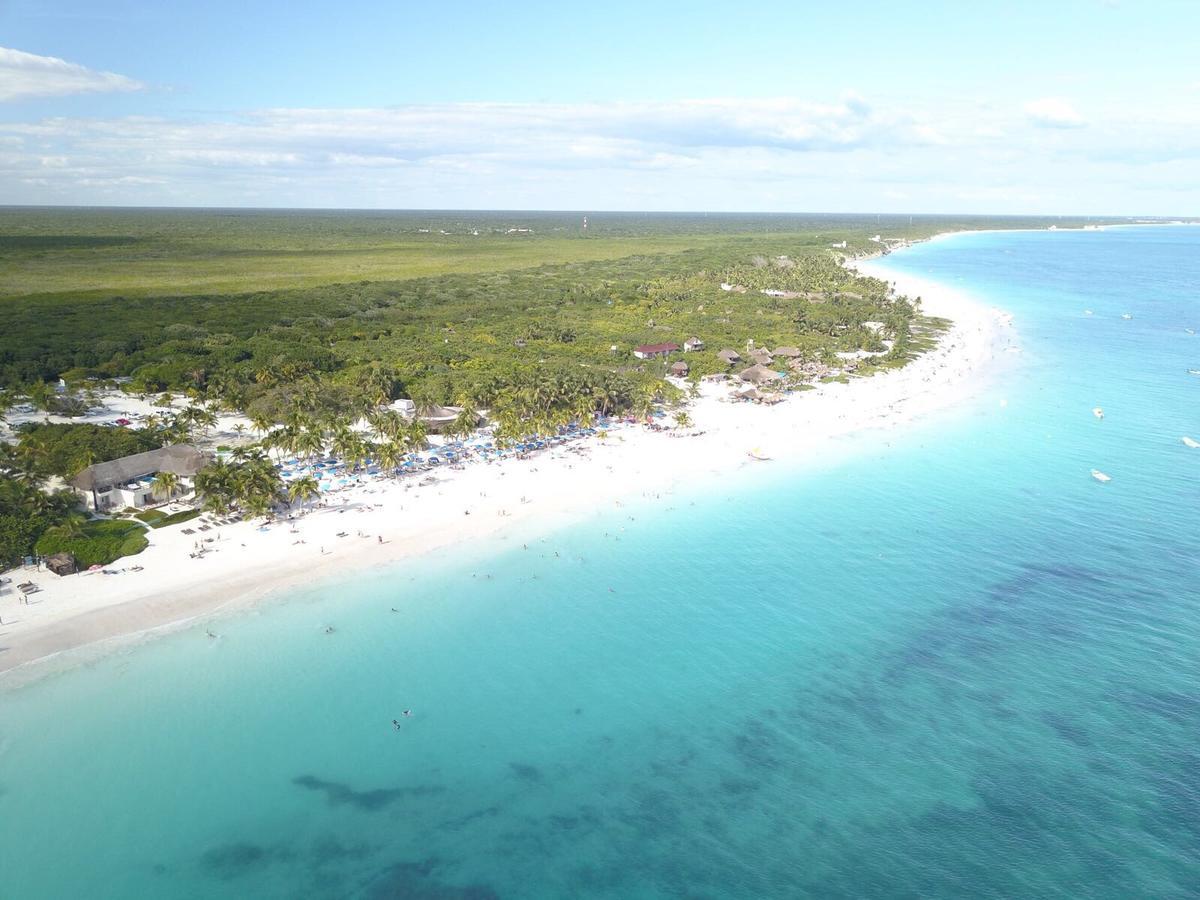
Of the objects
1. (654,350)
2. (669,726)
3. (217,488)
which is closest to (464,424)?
(217,488)

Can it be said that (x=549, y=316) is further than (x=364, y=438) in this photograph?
Yes

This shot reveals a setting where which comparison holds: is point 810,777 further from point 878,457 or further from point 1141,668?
point 878,457

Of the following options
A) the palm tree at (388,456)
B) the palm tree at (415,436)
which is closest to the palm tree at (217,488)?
the palm tree at (388,456)

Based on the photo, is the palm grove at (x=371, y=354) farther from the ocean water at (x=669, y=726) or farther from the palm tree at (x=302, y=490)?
the ocean water at (x=669, y=726)

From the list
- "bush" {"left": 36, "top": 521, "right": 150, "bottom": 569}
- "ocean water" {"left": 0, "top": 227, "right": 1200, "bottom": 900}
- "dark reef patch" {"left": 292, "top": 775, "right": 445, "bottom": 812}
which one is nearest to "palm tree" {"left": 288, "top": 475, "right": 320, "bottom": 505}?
"bush" {"left": 36, "top": 521, "right": 150, "bottom": 569}

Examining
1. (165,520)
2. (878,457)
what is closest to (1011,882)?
(878,457)

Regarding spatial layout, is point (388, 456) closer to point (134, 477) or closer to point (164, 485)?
point (164, 485)

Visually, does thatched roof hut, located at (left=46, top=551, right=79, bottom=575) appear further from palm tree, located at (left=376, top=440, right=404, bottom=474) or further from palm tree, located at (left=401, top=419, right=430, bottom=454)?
palm tree, located at (left=401, top=419, right=430, bottom=454)
